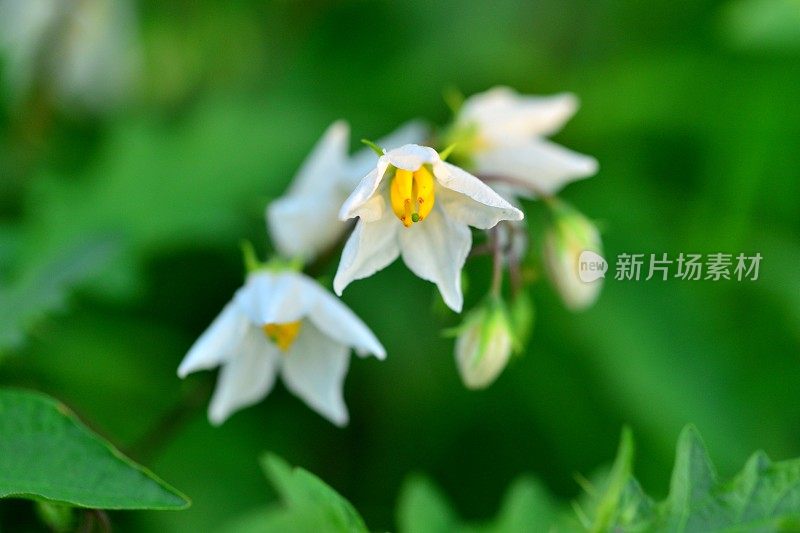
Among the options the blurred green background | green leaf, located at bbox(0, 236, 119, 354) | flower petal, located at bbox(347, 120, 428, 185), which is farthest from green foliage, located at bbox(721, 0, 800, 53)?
green leaf, located at bbox(0, 236, 119, 354)

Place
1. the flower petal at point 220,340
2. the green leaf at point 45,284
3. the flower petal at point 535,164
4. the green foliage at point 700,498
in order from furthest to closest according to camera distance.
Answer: the flower petal at point 535,164
the green leaf at point 45,284
the flower petal at point 220,340
the green foliage at point 700,498

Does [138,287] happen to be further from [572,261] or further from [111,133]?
[572,261]

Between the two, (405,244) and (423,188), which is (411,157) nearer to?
(423,188)

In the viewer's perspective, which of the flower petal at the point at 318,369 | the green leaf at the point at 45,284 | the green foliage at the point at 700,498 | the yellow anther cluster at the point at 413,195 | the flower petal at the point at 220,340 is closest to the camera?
the green foliage at the point at 700,498

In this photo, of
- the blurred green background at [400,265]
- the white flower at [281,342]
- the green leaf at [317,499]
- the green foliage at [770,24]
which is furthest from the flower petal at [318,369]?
the green foliage at [770,24]

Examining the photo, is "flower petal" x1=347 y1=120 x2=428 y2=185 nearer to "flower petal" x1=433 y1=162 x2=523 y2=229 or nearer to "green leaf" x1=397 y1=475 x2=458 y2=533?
"flower petal" x1=433 y1=162 x2=523 y2=229

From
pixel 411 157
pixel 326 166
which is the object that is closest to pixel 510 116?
pixel 326 166

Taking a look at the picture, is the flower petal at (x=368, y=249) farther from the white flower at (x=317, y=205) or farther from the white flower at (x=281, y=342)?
the white flower at (x=317, y=205)
